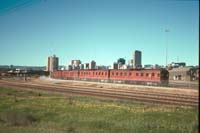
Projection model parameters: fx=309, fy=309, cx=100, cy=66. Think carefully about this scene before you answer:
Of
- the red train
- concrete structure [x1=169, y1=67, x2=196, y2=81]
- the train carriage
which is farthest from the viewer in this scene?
concrete structure [x1=169, y1=67, x2=196, y2=81]

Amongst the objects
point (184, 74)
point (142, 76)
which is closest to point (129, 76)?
point (142, 76)

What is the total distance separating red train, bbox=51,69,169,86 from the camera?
63344mm

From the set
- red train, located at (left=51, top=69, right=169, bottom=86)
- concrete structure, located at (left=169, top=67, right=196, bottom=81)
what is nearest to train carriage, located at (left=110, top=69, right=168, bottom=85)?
red train, located at (left=51, top=69, right=169, bottom=86)

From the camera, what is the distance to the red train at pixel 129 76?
63344mm

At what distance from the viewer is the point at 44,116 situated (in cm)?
1717

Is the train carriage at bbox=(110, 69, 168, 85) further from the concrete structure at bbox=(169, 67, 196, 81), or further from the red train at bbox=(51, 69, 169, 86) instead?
the concrete structure at bbox=(169, 67, 196, 81)

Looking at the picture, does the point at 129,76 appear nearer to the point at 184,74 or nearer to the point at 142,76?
the point at 142,76

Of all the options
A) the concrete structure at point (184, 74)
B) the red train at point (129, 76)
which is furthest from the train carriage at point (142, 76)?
the concrete structure at point (184, 74)

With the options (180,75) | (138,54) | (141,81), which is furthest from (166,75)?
(138,54)

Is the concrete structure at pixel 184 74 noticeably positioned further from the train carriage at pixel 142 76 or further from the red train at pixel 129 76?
the train carriage at pixel 142 76

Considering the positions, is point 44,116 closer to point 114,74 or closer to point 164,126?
point 164,126

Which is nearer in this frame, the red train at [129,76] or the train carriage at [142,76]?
the train carriage at [142,76]

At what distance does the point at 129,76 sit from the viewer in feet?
234

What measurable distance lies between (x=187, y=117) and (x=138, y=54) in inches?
6640
